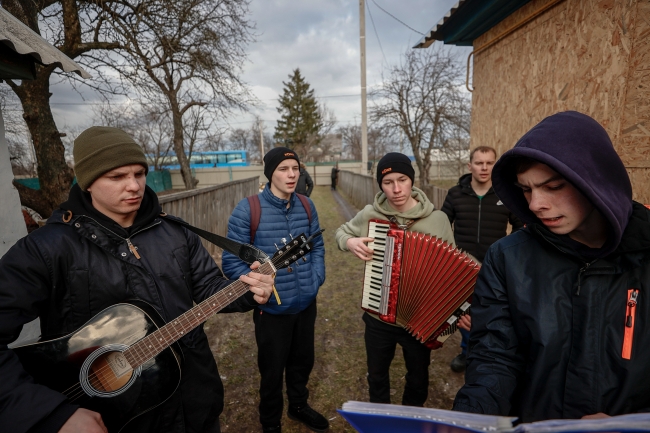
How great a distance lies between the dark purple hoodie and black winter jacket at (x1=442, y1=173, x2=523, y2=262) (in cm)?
210

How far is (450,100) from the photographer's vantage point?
1277cm

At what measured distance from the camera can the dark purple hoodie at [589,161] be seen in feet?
3.61

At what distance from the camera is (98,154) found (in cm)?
158

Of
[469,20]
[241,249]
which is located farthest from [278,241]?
[469,20]

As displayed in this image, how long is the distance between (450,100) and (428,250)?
40.9 feet

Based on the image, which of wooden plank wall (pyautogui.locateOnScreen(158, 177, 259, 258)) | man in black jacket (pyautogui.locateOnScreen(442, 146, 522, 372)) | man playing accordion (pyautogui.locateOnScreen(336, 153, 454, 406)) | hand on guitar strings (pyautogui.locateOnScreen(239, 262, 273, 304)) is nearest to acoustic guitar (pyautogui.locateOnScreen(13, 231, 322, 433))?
hand on guitar strings (pyautogui.locateOnScreen(239, 262, 273, 304))

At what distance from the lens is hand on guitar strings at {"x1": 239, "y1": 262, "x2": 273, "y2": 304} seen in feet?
6.32

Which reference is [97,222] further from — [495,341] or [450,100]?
[450,100]

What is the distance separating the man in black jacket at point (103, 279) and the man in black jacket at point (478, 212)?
7.91 feet

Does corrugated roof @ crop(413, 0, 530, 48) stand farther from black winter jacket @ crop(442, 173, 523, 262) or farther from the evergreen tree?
the evergreen tree

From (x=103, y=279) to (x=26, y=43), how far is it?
1.77m

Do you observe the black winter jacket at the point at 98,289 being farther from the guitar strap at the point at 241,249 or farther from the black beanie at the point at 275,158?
the black beanie at the point at 275,158

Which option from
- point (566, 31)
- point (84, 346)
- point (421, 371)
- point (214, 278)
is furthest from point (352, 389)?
point (566, 31)

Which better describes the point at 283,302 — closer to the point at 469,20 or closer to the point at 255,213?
the point at 255,213
